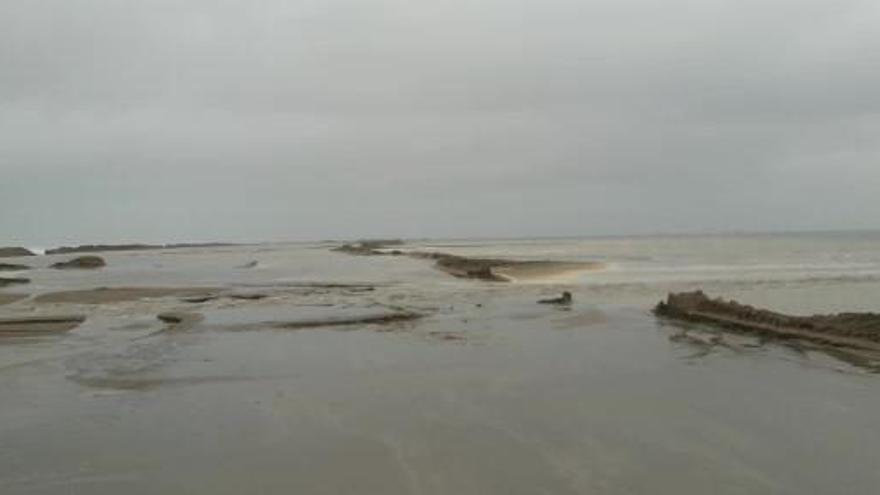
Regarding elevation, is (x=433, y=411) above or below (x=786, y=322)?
below

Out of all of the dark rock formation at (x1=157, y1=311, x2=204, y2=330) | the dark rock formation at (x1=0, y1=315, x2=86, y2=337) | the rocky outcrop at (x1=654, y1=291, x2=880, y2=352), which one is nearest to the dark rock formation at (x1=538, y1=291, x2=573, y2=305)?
the rocky outcrop at (x1=654, y1=291, x2=880, y2=352)

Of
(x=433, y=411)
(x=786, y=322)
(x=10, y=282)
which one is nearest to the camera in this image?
(x=433, y=411)

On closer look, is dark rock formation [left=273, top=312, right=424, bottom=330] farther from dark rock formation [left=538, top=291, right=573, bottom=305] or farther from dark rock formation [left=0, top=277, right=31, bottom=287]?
dark rock formation [left=0, top=277, right=31, bottom=287]

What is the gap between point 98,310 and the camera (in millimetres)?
28469

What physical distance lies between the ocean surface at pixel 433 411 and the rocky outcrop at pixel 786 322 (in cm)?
86

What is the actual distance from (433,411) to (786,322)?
1089 centimetres

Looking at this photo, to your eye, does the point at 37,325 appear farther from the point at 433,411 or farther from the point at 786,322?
the point at 786,322

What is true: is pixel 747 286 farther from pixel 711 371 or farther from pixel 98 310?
pixel 98 310

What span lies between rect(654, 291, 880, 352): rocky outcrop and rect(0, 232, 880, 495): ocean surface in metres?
0.86

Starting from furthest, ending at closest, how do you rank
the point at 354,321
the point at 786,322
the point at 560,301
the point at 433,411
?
the point at 560,301
the point at 354,321
the point at 786,322
the point at 433,411

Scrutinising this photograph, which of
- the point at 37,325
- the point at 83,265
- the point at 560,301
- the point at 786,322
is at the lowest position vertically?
the point at 83,265

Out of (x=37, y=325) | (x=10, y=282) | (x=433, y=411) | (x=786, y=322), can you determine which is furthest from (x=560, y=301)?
(x=10, y=282)

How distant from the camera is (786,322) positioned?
62.2 feet

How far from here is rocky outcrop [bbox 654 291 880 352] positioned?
1681cm
